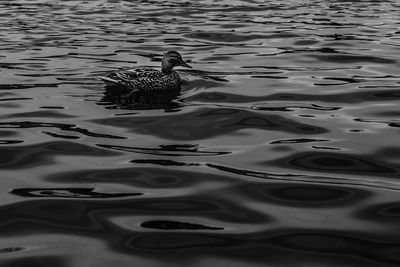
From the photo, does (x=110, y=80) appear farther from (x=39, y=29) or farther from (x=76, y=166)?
(x=39, y=29)

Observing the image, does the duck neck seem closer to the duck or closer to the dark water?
the duck

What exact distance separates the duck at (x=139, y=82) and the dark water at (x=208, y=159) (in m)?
0.34

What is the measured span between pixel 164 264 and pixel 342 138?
493 centimetres

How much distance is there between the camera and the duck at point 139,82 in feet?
44.7

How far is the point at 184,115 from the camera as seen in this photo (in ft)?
39.4

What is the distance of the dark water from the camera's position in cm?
679

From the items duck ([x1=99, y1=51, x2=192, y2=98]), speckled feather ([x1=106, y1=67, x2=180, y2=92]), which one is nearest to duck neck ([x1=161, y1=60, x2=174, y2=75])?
duck ([x1=99, y1=51, x2=192, y2=98])

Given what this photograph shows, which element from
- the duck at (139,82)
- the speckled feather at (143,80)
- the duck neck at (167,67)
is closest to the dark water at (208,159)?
the duck at (139,82)

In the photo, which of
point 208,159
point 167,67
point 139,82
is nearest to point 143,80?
point 139,82

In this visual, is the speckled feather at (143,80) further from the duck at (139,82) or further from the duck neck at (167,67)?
the duck neck at (167,67)

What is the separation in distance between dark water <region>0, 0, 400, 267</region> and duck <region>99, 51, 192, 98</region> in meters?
0.34

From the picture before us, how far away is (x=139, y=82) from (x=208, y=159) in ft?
15.8

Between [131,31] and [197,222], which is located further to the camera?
[131,31]

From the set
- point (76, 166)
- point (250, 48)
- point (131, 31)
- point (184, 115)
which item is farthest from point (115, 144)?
point (131, 31)
